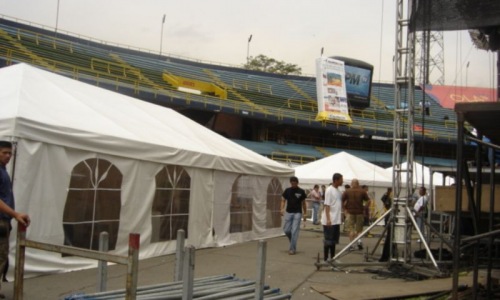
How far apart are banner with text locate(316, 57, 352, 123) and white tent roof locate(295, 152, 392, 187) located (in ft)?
44.7

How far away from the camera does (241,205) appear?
13773 mm

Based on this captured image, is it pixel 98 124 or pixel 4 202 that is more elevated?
pixel 98 124

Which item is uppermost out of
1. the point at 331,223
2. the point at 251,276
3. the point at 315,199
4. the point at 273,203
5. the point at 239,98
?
the point at 239,98

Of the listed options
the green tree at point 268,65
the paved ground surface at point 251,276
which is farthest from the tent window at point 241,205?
the green tree at point 268,65

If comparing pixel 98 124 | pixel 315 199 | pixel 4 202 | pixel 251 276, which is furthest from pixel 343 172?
Result: pixel 4 202

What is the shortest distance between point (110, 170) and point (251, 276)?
3.05 m

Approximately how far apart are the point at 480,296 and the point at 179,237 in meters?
4.08

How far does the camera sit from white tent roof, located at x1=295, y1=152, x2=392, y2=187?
2312cm

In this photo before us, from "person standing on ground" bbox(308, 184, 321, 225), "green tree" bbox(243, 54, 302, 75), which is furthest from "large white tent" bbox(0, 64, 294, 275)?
"green tree" bbox(243, 54, 302, 75)

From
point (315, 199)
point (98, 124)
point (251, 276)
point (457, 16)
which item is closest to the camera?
point (251, 276)

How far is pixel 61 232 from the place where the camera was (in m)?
8.23

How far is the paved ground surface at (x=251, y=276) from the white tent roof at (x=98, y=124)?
6.49 ft

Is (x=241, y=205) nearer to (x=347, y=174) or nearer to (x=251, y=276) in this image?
(x=251, y=276)

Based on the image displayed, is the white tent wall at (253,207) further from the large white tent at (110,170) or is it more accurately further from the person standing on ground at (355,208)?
the person standing on ground at (355,208)
